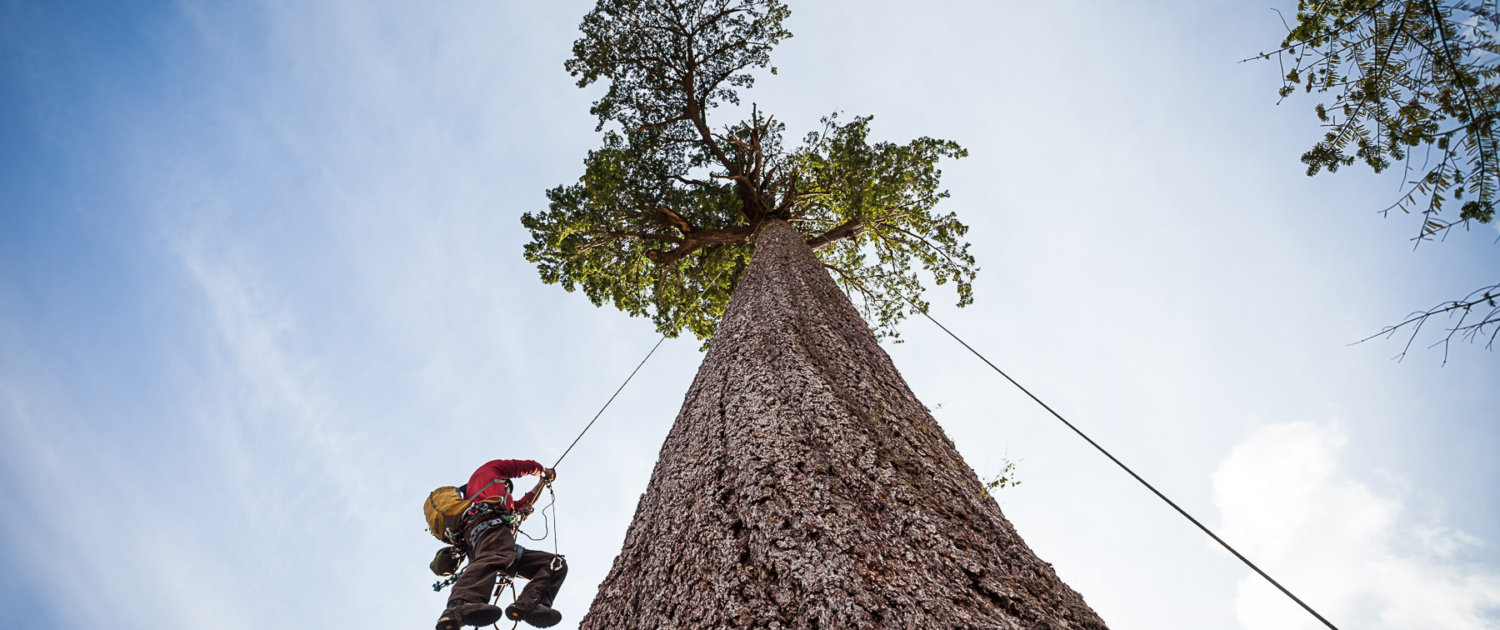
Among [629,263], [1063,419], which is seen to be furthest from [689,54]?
[1063,419]

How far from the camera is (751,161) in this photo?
7.94 metres

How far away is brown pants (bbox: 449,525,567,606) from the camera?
9.27 feet

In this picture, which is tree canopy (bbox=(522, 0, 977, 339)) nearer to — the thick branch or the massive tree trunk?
the thick branch

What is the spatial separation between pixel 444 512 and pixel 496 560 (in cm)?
48

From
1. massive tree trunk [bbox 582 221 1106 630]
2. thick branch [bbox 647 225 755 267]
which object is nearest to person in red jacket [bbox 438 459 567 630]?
massive tree trunk [bbox 582 221 1106 630]

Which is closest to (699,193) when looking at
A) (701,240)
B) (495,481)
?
(701,240)

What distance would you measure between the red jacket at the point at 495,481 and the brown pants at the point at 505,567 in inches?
7.7

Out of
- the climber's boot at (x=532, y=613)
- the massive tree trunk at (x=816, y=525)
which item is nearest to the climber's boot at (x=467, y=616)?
the climber's boot at (x=532, y=613)

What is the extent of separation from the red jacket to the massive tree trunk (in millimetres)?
1353

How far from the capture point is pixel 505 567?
2900 millimetres

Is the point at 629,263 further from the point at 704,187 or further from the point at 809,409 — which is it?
the point at 809,409

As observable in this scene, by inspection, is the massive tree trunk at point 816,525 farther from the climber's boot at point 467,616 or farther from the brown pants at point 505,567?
the brown pants at point 505,567

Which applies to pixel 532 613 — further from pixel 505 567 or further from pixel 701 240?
pixel 701 240

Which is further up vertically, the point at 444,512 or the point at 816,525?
the point at 816,525
